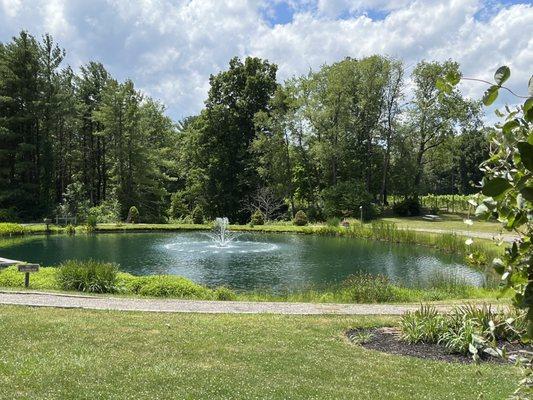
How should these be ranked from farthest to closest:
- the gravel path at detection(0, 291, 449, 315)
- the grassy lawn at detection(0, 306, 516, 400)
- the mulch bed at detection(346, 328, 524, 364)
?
the gravel path at detection(0, 291, 449, 315) < the mulch bed at detection(346, 328, 524, 364) < the grassy lawn at detection(0, 306, 516, 400)

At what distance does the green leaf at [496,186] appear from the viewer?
1246 millimetres

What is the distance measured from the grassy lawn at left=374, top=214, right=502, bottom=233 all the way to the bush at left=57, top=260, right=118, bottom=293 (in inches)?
807

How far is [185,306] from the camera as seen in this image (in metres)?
10.1

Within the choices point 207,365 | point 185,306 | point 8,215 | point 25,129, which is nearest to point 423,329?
point 207,365

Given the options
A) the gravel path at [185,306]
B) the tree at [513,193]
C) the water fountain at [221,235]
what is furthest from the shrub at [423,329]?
the water fountain at [221,235]

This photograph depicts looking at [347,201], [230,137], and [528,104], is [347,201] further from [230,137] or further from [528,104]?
[528,104]

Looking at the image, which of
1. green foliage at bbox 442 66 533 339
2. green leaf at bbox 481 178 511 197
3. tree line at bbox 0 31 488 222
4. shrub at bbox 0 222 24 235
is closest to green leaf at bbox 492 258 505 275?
green foliage at bbox 442 66 533 339

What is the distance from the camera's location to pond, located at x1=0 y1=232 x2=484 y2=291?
54.1 ft

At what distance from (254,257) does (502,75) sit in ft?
64.9

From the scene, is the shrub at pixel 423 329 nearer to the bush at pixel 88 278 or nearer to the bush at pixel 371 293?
the bush at pixel 371 293

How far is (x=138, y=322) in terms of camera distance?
7.89 meters

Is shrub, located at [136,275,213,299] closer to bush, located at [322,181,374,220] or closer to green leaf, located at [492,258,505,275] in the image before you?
green leaf, located at [492,258,505,275]

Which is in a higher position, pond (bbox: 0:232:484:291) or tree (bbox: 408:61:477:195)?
tree (bbox: 408:61:477:195)

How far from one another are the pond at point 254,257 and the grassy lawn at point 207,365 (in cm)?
739
